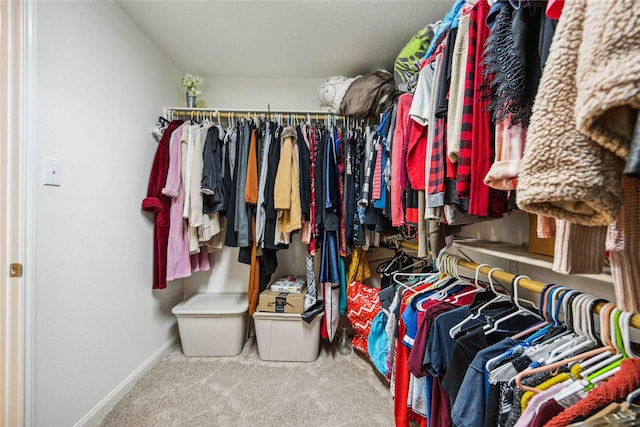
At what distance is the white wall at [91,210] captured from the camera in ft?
3.41

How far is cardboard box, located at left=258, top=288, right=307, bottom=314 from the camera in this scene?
170 centimetres

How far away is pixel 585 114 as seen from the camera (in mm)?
262

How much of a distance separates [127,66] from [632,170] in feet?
6.80

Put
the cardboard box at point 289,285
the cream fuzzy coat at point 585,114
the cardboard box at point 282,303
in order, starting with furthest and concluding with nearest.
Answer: the cardboard box at point 289,285 → the cardboard box at point 282,303 → the cream fuzzy coat at point 585,114

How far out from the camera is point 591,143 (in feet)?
0.96

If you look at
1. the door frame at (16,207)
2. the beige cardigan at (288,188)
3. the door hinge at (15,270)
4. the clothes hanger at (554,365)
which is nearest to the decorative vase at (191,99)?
the beige cardigan at (288,188)

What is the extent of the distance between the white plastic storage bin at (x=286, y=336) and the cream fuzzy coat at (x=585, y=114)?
1.61 meters

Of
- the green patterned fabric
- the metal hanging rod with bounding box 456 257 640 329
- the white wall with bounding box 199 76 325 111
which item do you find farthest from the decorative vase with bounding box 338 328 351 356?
the white wall with bounding box 199 76 325 111

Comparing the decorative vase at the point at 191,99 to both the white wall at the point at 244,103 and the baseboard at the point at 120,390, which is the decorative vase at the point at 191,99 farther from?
the baseboard at the point at 120,390

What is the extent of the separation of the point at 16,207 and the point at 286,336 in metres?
1.48

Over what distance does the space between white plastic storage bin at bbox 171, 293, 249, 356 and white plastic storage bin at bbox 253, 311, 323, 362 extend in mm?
168

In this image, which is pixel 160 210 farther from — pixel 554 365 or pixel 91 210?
pixel 554 365

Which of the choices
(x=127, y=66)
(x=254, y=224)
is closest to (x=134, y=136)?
(x=127, y=66)

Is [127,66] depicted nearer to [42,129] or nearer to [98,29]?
[98,29]
